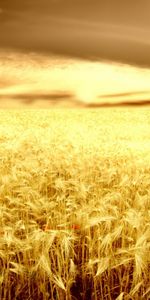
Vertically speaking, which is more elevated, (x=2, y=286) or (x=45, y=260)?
(x=45, y=260)

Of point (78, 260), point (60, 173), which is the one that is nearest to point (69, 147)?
point (60, 173)

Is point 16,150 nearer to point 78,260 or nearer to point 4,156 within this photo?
point 4,156

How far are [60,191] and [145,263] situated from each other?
2457mm

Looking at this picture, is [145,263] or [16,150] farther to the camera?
[16,150]

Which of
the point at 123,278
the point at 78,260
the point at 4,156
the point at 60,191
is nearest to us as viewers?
the point at 123,278

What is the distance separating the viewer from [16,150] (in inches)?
306

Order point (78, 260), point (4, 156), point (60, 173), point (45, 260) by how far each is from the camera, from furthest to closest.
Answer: point (4, 156) < point (60, 173) < point (78, 260) < point (45, 260)

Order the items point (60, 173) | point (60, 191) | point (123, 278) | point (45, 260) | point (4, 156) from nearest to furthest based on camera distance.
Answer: point (45, 260) → point (123, 278) → point (60, 191) → point (60, 173) → point (4, 156)

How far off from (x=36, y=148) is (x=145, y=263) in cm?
588

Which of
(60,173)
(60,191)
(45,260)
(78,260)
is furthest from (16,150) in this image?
(45,260)

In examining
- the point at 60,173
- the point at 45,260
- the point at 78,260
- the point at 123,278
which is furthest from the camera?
the point at 60,173

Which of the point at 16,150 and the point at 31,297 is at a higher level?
the point at 16,150

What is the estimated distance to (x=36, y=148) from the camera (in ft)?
27.3

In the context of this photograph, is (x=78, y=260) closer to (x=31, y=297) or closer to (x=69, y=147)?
(x=31, y=297)
